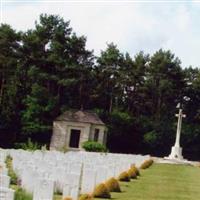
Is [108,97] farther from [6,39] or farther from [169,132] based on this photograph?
[6,39]

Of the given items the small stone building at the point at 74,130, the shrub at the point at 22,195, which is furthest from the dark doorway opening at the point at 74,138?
the shrub at the point at 22,195

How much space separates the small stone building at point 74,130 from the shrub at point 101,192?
37.1m

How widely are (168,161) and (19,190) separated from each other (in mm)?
33069

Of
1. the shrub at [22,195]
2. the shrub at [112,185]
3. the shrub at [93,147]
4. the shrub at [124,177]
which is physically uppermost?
the shrub at [93,147]

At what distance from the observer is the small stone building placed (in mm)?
52938

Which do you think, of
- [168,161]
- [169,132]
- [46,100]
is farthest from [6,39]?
[168,161]

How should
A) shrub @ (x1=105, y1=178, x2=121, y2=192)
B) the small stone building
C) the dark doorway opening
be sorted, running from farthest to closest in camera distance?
the dark doorway opening → the small stone building → shrub @ (x1=105, y1=178, x2=121, y2=192)

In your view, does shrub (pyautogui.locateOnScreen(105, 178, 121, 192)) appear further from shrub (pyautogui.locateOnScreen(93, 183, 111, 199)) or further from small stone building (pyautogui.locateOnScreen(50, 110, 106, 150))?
small stone building (pyautogui.locateOnScreen(50, 110, 106, 150))

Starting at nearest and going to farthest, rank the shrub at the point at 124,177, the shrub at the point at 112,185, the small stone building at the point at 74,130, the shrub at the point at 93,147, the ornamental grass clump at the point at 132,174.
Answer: the shrub at the point at 112,185, the shrub at the point at 124,177, the ornamental grass clump at the point at 132,174, the shrub at the point at 93,147, the small stone building at the point at 74,130

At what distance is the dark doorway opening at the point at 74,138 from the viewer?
53.3 m

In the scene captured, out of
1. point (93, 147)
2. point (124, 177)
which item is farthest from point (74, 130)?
point (124, 177)

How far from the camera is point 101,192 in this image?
1523cm

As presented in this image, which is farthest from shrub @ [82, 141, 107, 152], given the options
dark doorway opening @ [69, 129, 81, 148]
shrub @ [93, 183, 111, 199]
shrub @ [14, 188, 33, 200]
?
shrub @ [14, 188, 33, 200]

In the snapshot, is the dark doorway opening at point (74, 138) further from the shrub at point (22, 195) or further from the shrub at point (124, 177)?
the shrub at point (22, 195)
